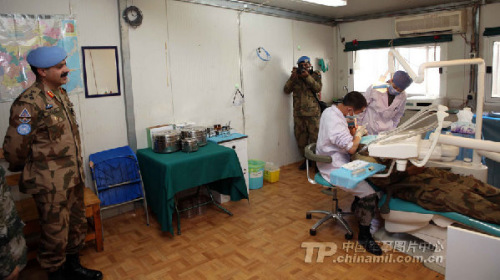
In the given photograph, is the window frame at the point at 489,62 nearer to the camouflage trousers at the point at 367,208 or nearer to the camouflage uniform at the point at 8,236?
the camouflage trousers at the point at 367,208

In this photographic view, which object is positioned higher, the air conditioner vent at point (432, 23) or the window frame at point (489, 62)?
the air conditioner vent at point (432, 23)

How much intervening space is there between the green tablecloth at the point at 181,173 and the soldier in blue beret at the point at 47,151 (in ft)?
2.76

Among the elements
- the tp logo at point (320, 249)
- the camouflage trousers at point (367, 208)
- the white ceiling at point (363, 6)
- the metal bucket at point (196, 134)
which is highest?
the white ceiling at point (363, 6)

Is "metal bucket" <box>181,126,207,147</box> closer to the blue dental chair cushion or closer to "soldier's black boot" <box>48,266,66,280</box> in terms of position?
"soldier's black boot" <box>48,266,66,280</box>

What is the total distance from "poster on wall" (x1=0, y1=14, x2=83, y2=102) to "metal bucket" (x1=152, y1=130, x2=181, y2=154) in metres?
1.10

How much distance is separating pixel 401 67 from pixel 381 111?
8.28 feet

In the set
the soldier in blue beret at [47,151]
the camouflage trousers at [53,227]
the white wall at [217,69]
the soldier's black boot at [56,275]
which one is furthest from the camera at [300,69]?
the soldier's black boot at [56,275]

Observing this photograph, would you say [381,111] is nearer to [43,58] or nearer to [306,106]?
[306,106]

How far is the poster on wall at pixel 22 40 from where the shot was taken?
3035mm

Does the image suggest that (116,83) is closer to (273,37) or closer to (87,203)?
(87,203)

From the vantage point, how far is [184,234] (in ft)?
11.0

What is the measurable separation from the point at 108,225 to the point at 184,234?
0.86 m

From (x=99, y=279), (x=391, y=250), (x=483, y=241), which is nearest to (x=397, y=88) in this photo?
(x=391, y=250)

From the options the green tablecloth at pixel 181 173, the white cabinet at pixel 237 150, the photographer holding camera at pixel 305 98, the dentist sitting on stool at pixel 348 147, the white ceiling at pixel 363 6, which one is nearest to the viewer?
the dentist sitting on stool at pixel 348 147
